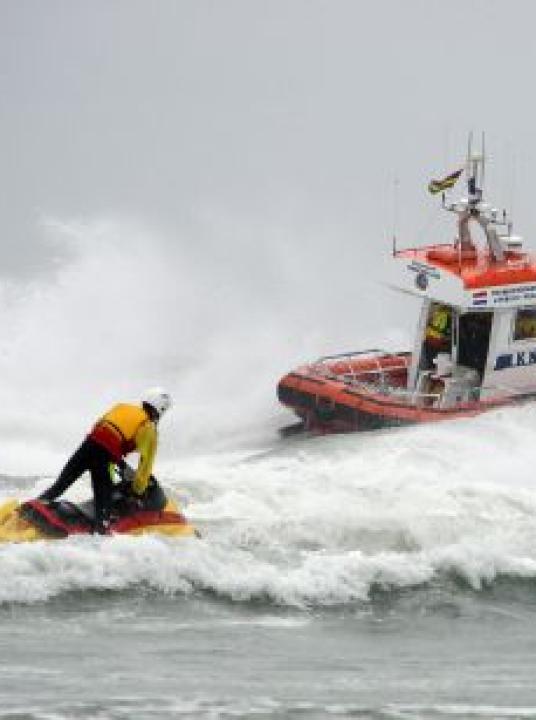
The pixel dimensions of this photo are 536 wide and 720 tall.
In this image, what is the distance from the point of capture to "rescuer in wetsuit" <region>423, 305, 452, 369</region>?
1992cm

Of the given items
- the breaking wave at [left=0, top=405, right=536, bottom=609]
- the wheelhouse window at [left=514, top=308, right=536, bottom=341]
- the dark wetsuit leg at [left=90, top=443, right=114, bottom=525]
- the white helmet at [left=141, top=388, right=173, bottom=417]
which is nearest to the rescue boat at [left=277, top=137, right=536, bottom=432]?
the wheelhouse window at [left=514, top=308, right=536, bottom=341]

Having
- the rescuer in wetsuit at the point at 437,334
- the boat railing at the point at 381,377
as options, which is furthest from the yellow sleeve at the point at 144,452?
the rescuer in wetsuit at the point at 437,334

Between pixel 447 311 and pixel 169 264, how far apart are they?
792cm

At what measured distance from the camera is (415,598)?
43.7 feet

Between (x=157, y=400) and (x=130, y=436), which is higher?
(x=157, y=400)

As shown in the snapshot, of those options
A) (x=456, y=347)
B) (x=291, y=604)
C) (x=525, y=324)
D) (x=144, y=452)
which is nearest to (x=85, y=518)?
(x=144, y=452)

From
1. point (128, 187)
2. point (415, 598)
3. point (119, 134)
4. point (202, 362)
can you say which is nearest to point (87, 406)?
point (202, 362)

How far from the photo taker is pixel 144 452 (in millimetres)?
14070

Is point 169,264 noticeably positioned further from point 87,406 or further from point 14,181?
point 14,181

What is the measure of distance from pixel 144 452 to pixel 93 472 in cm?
39

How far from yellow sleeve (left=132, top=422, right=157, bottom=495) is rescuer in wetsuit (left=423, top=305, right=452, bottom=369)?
21.1 ft

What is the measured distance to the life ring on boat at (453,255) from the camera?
1981 cm

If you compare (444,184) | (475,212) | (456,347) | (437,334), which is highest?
(444,184)

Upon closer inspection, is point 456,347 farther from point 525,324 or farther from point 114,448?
point 114,448
